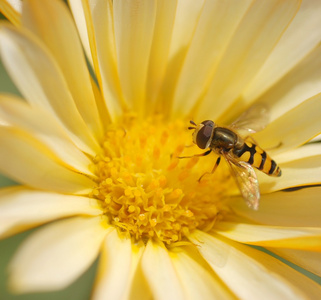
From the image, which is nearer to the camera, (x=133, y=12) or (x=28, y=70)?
(x=28, y=70)

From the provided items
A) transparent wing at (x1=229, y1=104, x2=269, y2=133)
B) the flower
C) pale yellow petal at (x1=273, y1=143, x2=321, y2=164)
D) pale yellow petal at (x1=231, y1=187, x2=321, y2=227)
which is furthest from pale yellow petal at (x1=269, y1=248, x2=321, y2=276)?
transparent wing at (x1=229, y1=104, x2=269, y2=133)

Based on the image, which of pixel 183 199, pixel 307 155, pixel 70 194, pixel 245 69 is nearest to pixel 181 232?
pixel 183 199

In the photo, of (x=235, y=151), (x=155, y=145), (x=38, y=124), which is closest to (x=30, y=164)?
(x=38, y=124)

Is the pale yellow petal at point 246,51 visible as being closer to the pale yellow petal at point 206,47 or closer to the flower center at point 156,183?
the pale yellow petal at point 206,47

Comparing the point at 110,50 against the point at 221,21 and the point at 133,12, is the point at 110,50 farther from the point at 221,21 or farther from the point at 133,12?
the point at 221,21

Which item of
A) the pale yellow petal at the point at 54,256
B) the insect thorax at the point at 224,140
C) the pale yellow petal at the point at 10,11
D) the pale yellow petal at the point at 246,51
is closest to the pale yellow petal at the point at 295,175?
the insect thorax at the point at 224,140

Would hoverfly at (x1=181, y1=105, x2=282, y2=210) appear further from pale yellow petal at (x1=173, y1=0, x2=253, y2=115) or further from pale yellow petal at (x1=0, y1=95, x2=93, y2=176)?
pale yellow petal at (x1=0, y1=95, x2=93, y2=176)

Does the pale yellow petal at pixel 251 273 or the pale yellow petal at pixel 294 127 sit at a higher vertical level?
the pale yellow petal at pixel 294 127
